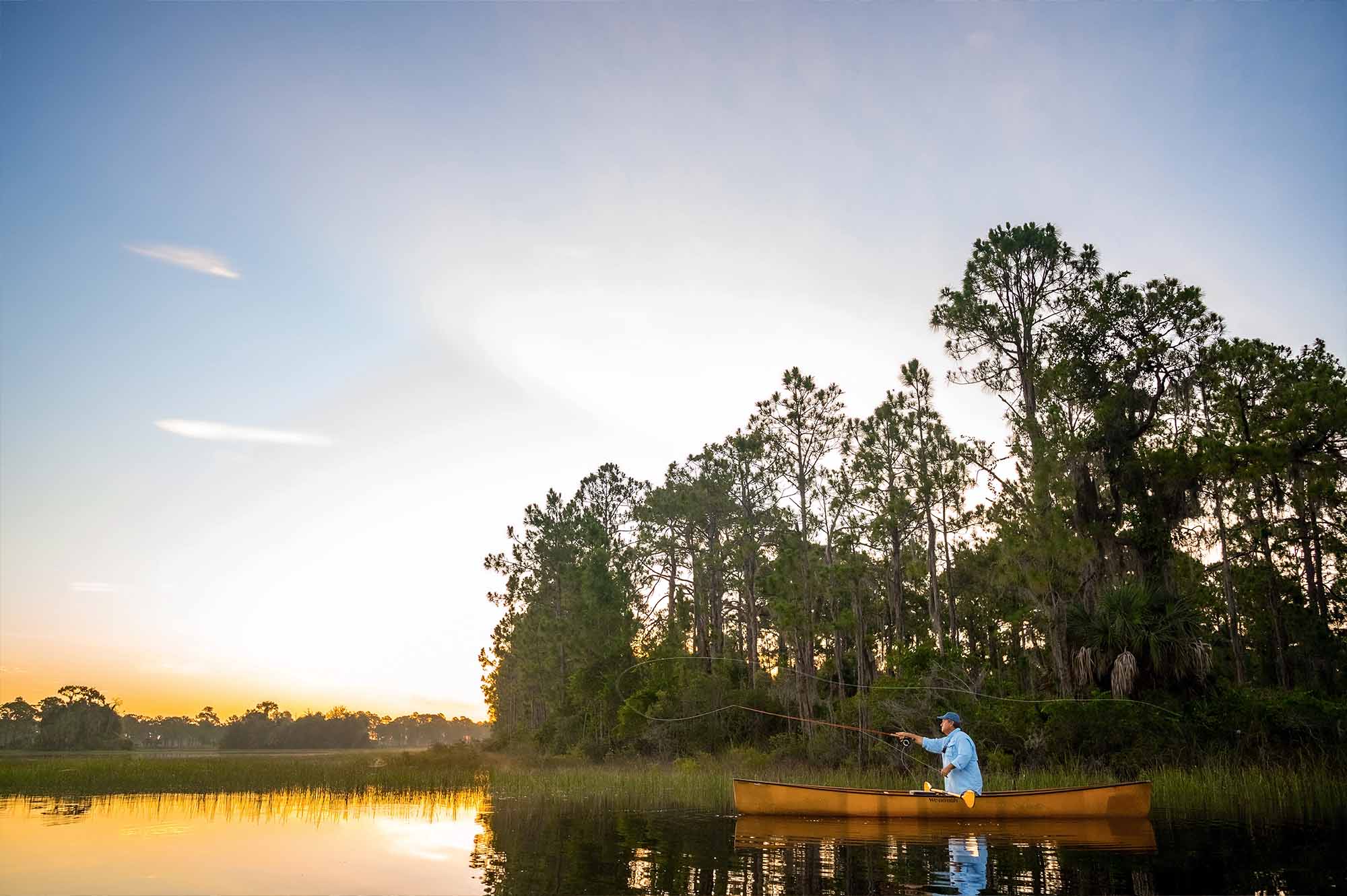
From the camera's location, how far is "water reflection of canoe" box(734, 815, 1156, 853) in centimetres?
1434

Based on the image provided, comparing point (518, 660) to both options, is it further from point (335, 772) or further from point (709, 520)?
point (335, 772)

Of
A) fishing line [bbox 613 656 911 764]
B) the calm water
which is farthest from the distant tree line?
the calm water

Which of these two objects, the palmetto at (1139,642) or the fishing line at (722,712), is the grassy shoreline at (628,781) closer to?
the fishing line at (722,712)

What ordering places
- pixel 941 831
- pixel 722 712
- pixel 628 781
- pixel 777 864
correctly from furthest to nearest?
pixel 722 712
pixel 628 781
pixel 941 831
pixel 777 864

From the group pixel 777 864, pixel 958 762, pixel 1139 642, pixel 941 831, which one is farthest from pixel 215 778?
pixel 1139 642

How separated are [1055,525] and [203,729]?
520 feet

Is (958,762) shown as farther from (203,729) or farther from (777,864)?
(203,729)

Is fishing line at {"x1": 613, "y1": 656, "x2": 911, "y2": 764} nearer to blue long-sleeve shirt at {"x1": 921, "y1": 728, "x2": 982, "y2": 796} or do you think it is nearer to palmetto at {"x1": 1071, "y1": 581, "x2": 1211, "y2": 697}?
palmetto at {"x1": 1071, "y1": 581, "x2": 1211, "y2": 697}

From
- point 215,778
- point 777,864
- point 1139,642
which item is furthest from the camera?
point 215,778

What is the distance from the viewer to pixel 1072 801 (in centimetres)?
1555

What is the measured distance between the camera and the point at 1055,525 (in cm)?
2669

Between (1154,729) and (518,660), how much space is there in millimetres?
44668

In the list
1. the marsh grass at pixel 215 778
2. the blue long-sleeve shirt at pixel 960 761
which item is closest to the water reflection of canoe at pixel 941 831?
the blue long-sleeve shirt at pixel 960 761

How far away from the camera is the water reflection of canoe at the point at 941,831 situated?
14.3 metres
